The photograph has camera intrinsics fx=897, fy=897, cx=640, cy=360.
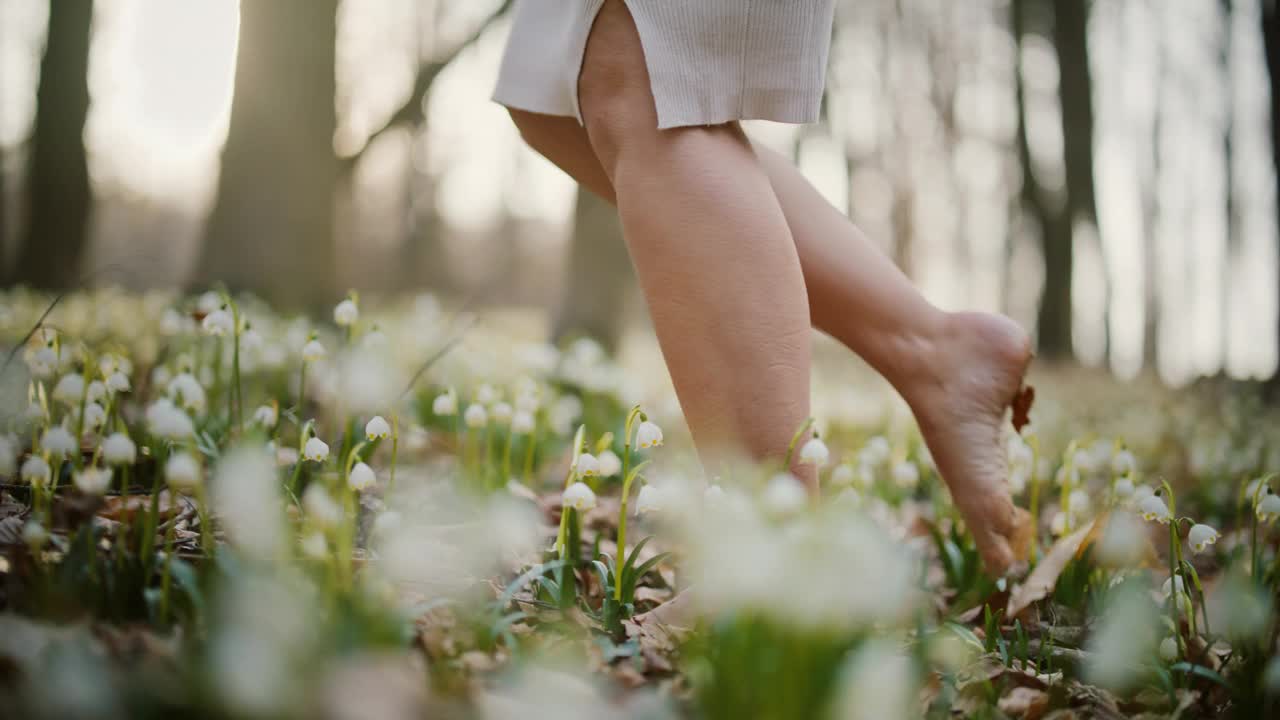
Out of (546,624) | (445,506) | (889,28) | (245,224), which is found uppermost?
(889,28)

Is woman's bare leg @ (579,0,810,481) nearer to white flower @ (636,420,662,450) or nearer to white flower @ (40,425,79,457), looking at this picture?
white flower @ (636,420,662,450)

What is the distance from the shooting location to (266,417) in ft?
5.52

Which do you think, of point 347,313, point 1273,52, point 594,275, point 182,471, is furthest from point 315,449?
point 1273,52

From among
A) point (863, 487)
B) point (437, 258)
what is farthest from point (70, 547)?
point (437, 258)

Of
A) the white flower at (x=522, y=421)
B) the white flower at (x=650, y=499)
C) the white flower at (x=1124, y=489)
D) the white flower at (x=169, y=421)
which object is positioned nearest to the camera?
the white flower at (x=169, y=421)

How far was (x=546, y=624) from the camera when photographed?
1157 mm

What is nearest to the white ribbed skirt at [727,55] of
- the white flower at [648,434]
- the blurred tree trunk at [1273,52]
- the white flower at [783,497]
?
the white flower at [648,434]

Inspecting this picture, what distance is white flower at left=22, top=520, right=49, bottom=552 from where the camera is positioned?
935 millimetres

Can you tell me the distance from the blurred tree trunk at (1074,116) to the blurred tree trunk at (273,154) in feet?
24.0

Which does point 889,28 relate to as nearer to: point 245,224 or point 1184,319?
point 1184,319

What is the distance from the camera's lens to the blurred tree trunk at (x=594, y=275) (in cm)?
495

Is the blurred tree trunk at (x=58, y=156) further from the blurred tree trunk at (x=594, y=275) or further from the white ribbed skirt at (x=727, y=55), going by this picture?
the white ribbed skirt at (x=727, y=55)

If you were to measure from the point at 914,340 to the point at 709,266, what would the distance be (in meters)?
0.63

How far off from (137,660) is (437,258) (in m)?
18.8
